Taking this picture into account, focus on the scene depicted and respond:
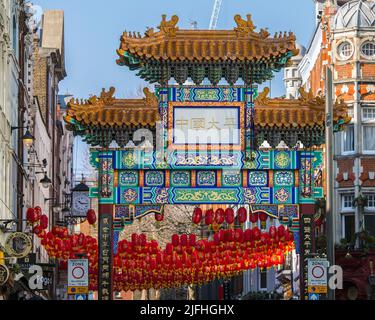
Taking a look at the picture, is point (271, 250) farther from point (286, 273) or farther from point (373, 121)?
point (286, 273)

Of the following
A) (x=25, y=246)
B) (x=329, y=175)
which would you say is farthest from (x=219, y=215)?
(x=329, y=175)

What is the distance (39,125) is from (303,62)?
52.0 feet

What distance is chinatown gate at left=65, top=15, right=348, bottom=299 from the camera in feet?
136

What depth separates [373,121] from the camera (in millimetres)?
63406

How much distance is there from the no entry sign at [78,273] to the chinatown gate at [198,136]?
2.22 m

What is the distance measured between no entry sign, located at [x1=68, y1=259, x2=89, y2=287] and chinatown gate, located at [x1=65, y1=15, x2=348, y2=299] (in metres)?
2.22

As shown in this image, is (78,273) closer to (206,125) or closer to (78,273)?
(78,273)

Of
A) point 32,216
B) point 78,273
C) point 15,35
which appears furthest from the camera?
point 15,35

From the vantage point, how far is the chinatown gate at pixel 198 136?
1626 inches

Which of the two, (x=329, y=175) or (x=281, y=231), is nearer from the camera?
(x=329, y=175)

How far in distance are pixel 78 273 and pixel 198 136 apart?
5.96m

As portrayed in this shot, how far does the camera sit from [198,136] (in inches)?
1626
